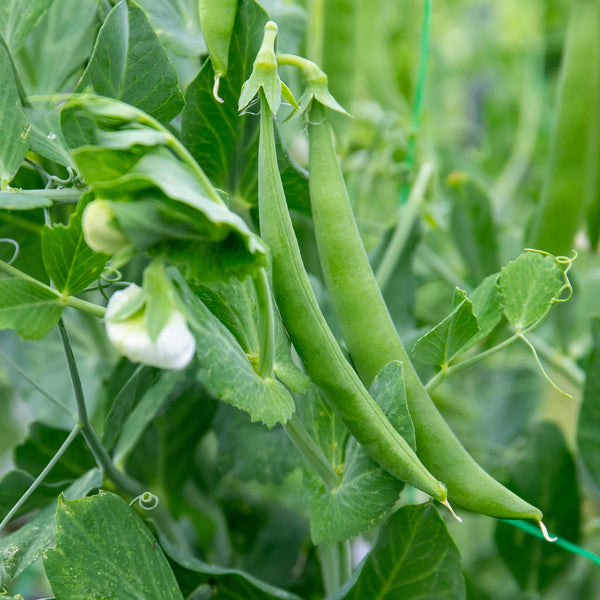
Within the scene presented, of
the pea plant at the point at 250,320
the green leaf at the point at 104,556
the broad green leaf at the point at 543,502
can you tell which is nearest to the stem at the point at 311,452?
the pea plant at the point at 250,320

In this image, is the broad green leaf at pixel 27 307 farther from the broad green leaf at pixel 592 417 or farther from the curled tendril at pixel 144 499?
the broad green leaf at pixel 592 417

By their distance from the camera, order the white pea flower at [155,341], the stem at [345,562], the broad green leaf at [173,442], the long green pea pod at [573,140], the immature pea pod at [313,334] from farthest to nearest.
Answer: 1. the long green pea pod at [573,140]
2. the broad green leaf at [173,442]
3. the stem at [345,562]
4. the immature pea pod at [313,334]
5. the white pea flower at [155,341]

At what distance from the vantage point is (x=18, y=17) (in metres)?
0.50

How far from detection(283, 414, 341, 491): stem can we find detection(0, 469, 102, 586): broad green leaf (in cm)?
14

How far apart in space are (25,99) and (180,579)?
377mm

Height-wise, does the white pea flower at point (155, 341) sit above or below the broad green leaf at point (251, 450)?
above

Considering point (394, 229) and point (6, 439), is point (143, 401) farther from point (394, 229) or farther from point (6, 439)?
point (6, 439)

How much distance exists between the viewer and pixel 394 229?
687 mm

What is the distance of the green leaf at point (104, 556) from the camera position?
0.39 m

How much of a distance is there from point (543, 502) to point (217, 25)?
57 centimetres

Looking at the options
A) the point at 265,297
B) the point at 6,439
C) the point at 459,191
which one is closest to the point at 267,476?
the point at 265,297

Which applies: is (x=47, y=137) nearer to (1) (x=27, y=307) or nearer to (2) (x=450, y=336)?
(1) (x=27, y=307)

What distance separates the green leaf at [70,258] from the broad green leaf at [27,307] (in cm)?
1

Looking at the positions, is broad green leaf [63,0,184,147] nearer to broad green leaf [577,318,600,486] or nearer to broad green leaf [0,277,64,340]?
broad green leaf [0,277,64,340]
